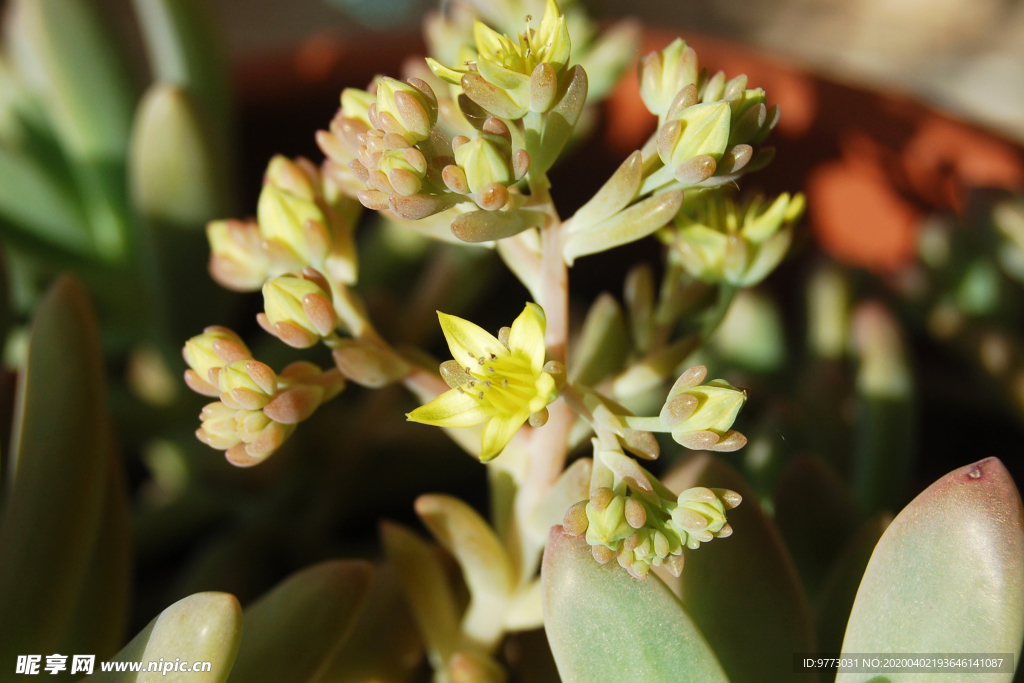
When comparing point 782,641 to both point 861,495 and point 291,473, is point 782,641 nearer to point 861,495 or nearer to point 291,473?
point 861,495

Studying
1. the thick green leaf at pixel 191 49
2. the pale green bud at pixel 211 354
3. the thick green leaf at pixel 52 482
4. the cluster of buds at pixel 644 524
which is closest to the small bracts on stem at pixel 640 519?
the cluster of buds at pixel 644 524

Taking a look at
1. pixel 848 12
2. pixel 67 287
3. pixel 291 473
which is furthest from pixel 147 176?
pixel 848 12

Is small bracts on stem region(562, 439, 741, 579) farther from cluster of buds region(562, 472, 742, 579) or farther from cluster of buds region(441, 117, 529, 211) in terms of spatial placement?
A: cluster of buds region(441, 117, 529, 211)

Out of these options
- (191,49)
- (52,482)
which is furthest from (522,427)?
(191,49)

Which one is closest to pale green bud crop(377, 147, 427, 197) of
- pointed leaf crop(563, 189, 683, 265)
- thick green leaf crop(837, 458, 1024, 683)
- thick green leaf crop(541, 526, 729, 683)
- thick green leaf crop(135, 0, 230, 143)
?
pointed leaf crop(563, 189, 683, 265)

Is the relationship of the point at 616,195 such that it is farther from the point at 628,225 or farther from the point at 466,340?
the point at 466,340
